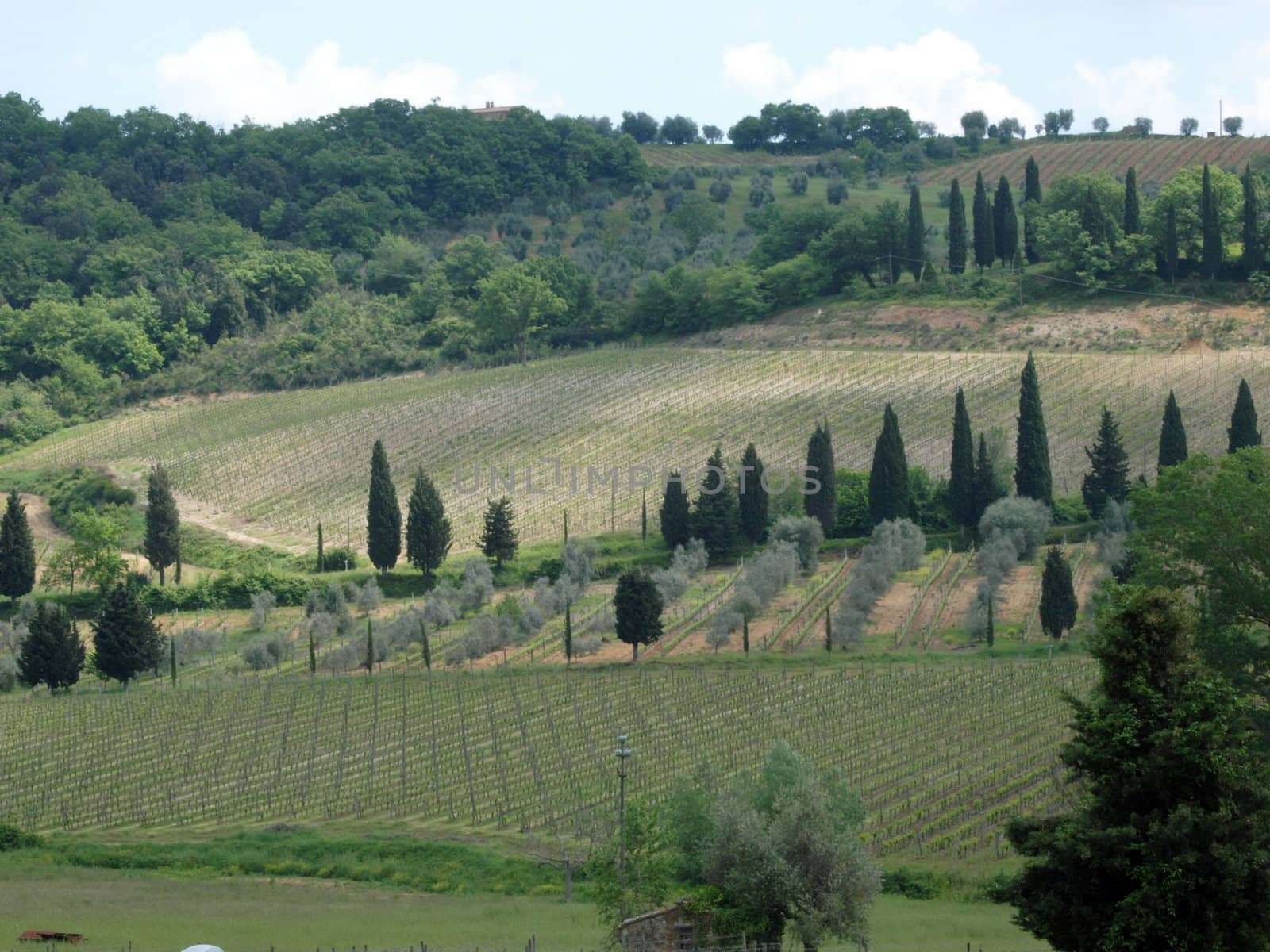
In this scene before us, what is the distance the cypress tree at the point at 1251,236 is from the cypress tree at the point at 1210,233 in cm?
139

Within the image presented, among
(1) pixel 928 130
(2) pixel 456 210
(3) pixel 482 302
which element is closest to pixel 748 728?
(3) pixel 482 302

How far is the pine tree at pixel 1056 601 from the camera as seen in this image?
62219 millimetres

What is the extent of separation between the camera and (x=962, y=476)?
77062mm

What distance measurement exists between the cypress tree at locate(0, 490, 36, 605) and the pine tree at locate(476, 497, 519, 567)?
59.7 feet

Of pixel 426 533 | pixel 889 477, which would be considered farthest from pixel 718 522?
pixel 426 533

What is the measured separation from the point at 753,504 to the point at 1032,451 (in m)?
11.5

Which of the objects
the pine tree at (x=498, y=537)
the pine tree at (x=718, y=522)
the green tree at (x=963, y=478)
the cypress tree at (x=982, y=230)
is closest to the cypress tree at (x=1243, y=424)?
the green tree at (x=963, y=478)

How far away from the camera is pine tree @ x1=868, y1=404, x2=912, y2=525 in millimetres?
77312

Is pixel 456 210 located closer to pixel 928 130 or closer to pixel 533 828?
pixel 928 130

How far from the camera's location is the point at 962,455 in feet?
253

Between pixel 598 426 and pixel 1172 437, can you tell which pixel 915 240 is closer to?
pixel 598 426

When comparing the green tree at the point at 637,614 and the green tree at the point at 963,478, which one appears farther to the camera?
the green tree at the point at 963,478

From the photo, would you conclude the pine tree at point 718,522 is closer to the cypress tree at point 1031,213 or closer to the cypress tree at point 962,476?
the cypress tree at point 962,476

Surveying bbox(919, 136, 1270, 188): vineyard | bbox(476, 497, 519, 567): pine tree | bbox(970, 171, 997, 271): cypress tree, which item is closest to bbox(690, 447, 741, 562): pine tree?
bbox(476, 497, 519, 567): pine tree
